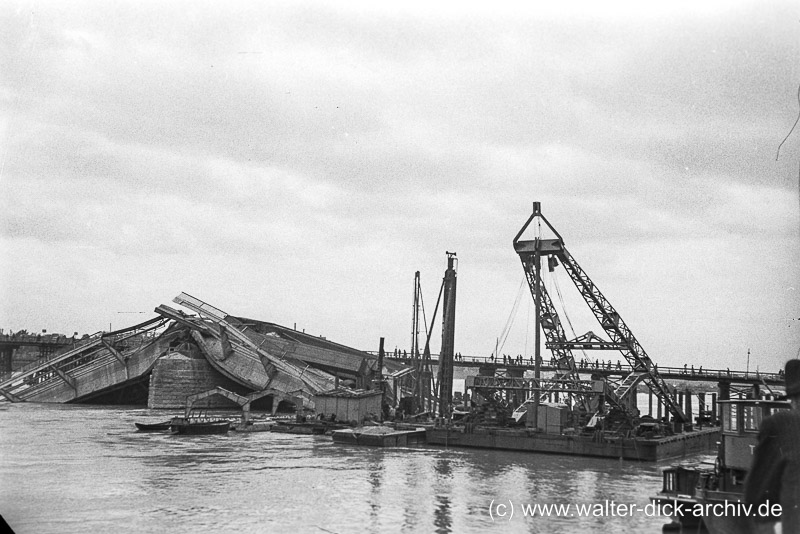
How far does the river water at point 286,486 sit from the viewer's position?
73.5 ft

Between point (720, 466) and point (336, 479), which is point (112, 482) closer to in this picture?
point (336, 479)

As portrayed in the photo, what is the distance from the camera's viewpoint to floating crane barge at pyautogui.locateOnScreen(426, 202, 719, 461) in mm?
43688

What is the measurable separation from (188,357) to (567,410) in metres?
41.8

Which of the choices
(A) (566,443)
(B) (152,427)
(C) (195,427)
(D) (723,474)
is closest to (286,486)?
(D) (723,474)

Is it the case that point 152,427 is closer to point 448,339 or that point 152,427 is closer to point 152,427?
point 152,427

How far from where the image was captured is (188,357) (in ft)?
249

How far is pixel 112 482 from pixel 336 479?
900 cm

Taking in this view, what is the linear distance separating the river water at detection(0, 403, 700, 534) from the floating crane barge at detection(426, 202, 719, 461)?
4.71 ft

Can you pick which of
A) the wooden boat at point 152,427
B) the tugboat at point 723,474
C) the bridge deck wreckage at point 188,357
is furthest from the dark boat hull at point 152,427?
the tugboat at point 723,474

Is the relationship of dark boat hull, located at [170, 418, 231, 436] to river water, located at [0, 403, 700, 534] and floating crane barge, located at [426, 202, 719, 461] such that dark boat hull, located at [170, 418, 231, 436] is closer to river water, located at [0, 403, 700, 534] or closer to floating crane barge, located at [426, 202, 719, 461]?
river water, located at [0, 403, 700, 534]

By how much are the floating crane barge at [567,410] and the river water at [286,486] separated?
1.44 metres

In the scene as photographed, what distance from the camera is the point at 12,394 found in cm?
7650

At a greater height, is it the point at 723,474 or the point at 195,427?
the point at 723,474

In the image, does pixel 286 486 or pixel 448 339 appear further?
pixel 448 339
